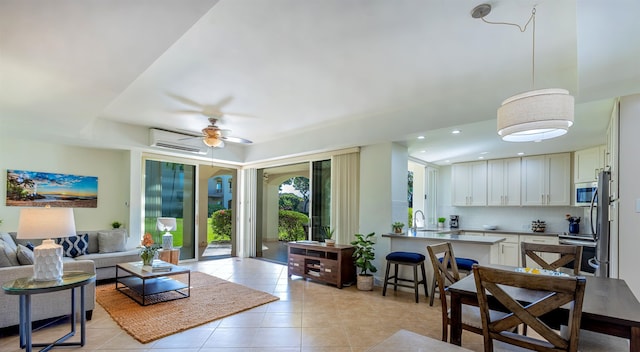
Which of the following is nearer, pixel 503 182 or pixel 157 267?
pixel 157 267

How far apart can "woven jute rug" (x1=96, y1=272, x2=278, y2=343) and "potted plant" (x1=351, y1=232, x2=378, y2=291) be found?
1308 millimetres

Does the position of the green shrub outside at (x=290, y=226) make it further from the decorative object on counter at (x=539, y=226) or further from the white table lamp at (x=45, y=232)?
the white table lamp at (x=45, y=232)

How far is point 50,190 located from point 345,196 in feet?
16.4

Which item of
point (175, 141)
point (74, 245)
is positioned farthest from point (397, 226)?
point (74, 245)

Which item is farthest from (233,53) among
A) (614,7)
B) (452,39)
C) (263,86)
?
(614,7)

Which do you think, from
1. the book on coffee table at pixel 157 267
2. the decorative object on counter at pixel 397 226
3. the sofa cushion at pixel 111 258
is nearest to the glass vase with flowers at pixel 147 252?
the book on coffee table at pixel 157 267

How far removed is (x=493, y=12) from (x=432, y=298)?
10.5ft

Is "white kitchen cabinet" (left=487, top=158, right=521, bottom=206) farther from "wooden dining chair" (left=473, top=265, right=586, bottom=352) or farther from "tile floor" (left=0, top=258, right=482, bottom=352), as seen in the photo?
"wooden dining chair" (left=473, top=265, right=586, bottom=352)

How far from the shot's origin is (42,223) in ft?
8.57

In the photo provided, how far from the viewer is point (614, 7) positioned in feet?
5.56

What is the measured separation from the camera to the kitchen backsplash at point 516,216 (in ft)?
18.8

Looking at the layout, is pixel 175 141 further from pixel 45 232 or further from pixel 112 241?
pixel 45 232

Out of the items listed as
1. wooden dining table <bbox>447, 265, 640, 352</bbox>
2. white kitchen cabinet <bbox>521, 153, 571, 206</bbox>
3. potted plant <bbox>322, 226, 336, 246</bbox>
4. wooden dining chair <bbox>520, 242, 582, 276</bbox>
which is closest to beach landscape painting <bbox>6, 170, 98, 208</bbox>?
potted plant <bbox>322, 226, 336, 246</bbox>

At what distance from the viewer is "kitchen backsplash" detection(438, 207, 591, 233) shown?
5.73 meters
